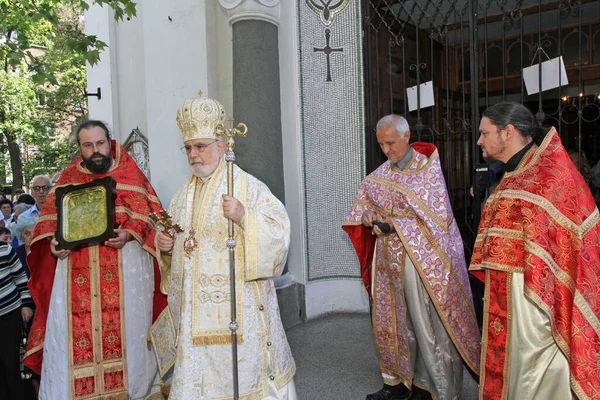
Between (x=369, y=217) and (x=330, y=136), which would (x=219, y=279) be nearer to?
(x=369, y=217)

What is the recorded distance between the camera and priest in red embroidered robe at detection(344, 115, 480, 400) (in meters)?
3.43

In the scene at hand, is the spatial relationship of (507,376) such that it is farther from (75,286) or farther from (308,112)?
(308,112)

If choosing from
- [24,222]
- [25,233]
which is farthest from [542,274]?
[24,222]

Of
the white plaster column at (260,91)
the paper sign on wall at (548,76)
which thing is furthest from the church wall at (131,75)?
the paper sign on wall at (548,76)

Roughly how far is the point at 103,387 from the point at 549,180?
10.6ft

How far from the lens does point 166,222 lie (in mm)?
2822

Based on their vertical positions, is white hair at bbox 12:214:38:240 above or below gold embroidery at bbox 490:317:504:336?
above

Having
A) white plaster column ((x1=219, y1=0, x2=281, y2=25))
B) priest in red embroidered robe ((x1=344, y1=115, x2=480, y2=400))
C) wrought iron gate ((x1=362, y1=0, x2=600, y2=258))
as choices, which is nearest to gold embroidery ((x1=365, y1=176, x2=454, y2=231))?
priest in red embroidered robe ((x1=344, y1=115, x2=480, y2=400))

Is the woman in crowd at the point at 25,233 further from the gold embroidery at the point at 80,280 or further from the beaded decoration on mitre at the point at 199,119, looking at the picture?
the beaded decoration on mitre at the point at 199,119

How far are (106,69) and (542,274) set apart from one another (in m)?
6.64

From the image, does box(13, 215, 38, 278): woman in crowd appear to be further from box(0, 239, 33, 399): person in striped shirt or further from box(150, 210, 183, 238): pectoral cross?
box(150, 210, 183, 238): pectoral cross

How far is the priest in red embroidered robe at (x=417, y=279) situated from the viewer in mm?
3434

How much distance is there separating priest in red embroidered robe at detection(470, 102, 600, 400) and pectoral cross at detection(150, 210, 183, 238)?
171cm

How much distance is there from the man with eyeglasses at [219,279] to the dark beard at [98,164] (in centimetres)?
107
